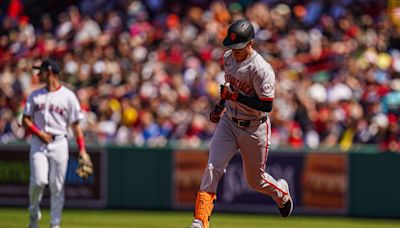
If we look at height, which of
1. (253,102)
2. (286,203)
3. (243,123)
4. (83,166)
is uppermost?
(253,102)

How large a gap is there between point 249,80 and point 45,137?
10.4 feet

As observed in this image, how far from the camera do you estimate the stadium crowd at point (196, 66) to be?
61.1ft

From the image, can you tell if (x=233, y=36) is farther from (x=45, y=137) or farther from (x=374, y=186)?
(x=374, y=186)

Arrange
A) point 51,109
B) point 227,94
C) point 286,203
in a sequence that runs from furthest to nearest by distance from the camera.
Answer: point 51,109
point 286,203
point 227,94

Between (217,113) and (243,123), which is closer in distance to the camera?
(243,123)

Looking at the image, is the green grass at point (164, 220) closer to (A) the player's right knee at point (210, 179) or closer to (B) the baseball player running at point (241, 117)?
(B) the baseball player running at point (241, 117)

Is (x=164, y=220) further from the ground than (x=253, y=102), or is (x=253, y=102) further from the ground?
(x=253, y=102)

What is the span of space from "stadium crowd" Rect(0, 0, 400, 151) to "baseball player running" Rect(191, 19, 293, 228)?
7.57 m

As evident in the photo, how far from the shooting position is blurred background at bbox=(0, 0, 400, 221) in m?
17.7

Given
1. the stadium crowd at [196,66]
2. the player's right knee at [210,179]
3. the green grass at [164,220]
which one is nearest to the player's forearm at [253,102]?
the player's right knee at [210,179]

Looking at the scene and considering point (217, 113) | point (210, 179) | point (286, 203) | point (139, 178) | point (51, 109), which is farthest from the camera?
point (139, 178)

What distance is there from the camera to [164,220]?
1636 cm

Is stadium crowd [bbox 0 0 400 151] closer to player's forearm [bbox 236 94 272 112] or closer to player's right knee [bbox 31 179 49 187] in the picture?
player's right knee [bbox 31 179 49 187]

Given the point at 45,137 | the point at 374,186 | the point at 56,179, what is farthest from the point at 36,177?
the point at 374,186
